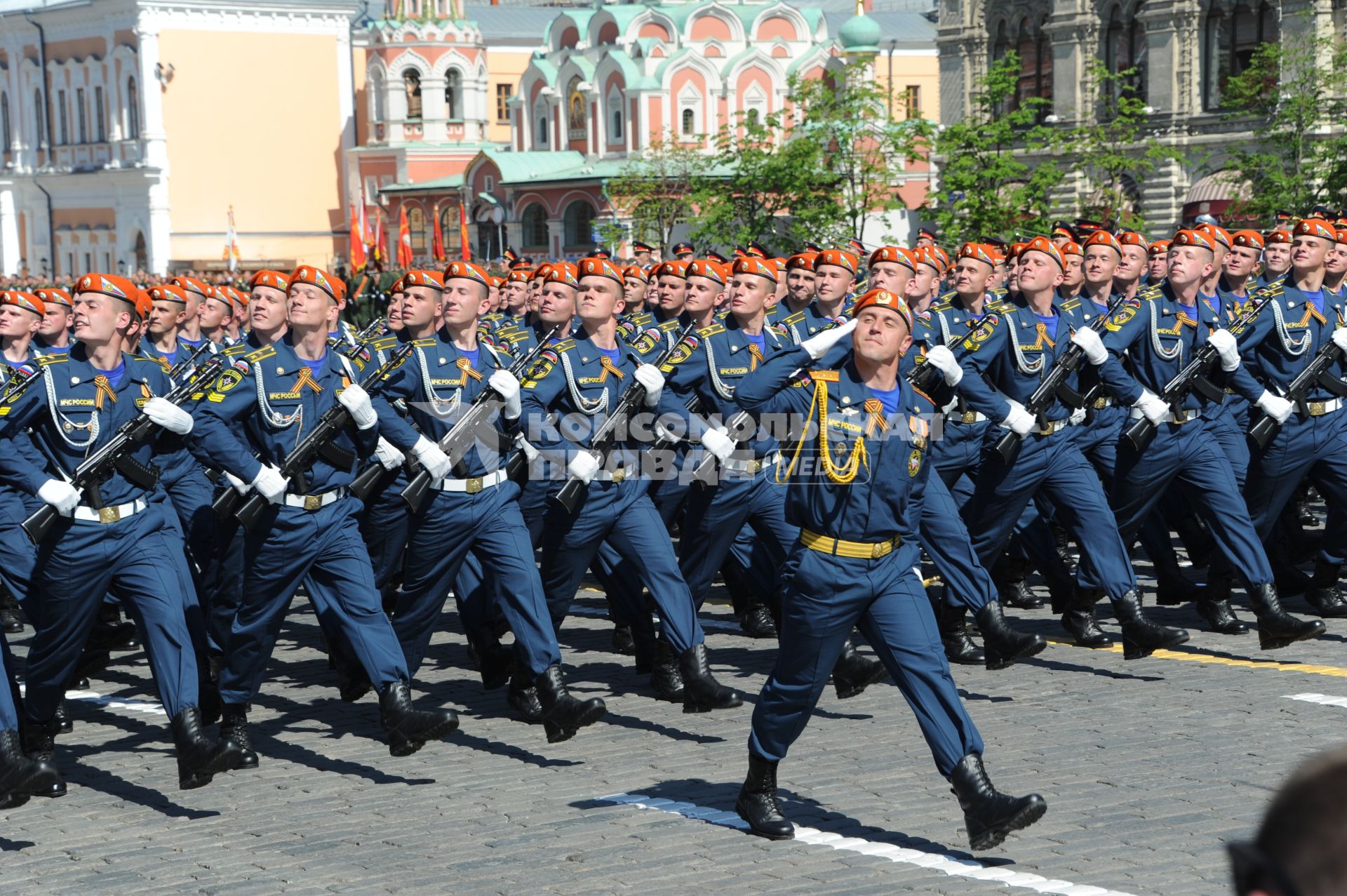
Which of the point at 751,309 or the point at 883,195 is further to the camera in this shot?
the point at 883,195

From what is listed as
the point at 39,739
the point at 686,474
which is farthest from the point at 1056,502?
the point at 39,739

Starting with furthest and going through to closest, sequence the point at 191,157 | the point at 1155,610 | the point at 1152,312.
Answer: the point at 191,157
the point at 1155,610
the point at 1152,312

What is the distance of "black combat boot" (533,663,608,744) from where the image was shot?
8.05 meters

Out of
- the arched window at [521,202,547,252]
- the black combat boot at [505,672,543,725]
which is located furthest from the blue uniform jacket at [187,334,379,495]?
the arched window at [521,202,547,252]

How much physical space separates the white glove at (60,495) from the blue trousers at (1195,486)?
5235mm

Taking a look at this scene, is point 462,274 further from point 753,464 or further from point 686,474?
point 753,464

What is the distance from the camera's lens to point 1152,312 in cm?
1020

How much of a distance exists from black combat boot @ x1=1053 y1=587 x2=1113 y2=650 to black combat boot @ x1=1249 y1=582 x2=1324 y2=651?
32.3 inches

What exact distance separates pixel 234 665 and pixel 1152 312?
515cm

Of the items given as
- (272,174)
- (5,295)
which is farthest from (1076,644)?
(272,174)

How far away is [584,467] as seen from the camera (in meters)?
8.65

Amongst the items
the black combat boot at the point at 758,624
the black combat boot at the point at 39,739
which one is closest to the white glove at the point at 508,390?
the black combat boot at the point at 39,739

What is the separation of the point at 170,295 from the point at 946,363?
Result: 5.55 m

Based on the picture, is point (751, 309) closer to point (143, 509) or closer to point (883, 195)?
point (143, 509)
